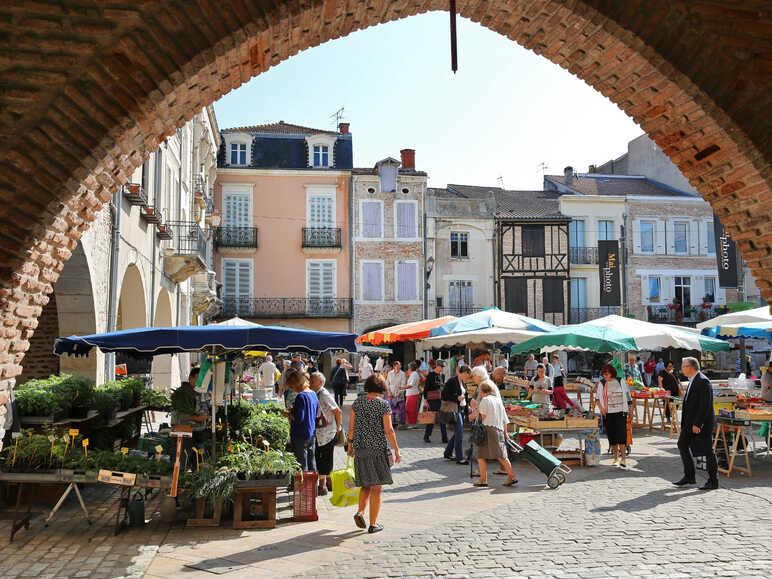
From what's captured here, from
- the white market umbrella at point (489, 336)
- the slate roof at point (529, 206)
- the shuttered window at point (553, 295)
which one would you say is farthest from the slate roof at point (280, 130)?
the white market umbrella at point (489, 336)

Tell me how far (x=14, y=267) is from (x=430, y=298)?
100.0 feet

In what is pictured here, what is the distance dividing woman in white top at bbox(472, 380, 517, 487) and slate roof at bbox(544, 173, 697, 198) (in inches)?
1210

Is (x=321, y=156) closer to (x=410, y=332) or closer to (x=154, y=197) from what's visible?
(x=154, y=197)

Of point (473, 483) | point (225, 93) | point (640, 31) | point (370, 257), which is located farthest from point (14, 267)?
point (370, 257)

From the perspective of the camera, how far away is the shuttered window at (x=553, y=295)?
115 feet

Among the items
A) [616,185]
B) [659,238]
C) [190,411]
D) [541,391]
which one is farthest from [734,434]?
[616,185]

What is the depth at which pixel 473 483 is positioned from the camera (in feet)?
31.0

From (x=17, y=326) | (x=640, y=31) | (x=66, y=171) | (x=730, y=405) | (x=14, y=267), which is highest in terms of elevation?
(x=640, y=31)

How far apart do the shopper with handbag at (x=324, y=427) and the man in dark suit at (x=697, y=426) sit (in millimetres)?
4463

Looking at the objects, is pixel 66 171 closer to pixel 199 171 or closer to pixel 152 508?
pixel 152 508

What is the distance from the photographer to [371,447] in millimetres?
7109

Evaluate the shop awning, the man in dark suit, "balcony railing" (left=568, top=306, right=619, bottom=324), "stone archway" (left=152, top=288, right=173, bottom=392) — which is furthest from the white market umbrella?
"balcony railing" (left=568, top=306, right=619, bottom=324)

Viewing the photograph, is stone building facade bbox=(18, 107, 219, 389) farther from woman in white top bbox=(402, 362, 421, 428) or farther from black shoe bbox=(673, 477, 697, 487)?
black shoe bbox=(673, 477, 697, 487)

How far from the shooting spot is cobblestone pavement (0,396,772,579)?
583 centimetres
